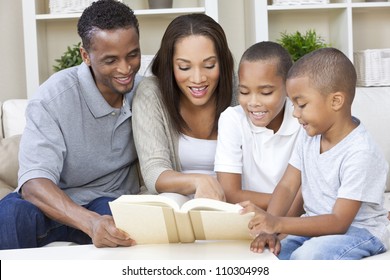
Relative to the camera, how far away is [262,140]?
6.83 feet

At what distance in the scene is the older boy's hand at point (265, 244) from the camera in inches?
59.7

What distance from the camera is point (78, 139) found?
2.17 meters

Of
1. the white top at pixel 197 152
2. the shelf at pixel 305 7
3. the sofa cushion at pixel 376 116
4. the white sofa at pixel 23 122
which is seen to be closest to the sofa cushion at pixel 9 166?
the white sofa at pixel 23 122

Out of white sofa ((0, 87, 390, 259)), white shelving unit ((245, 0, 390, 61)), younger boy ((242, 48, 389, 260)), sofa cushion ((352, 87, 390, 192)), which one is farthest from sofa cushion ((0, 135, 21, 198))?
white shelving unit ((245, 0, 390, 61))

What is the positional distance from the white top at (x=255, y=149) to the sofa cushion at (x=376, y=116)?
0.63 m

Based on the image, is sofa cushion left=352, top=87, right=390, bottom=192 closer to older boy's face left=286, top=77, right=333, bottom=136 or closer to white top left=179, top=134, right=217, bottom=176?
white top left=179, top=134, right=217, bottom=176

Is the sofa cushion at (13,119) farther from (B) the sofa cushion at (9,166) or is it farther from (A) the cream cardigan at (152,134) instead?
(A) the cream cardigan at (152,134)

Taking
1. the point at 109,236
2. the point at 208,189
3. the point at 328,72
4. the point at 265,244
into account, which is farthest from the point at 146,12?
the point at 265,244

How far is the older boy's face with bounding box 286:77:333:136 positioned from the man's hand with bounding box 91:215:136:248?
50 cm

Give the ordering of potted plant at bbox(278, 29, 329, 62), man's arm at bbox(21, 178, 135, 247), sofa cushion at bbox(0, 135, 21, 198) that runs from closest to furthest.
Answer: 1. man's arm at bbox(21, 178, 135, 247)
2. sofa cushion at bbox(0, 135, 21, 198)
3. potted plant at bbox(278, 29, 329, 62)

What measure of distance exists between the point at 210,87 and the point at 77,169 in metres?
0.49

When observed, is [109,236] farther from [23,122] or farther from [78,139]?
[23,122]

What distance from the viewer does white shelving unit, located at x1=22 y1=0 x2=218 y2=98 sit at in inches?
134

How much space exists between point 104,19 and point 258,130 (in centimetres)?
58
